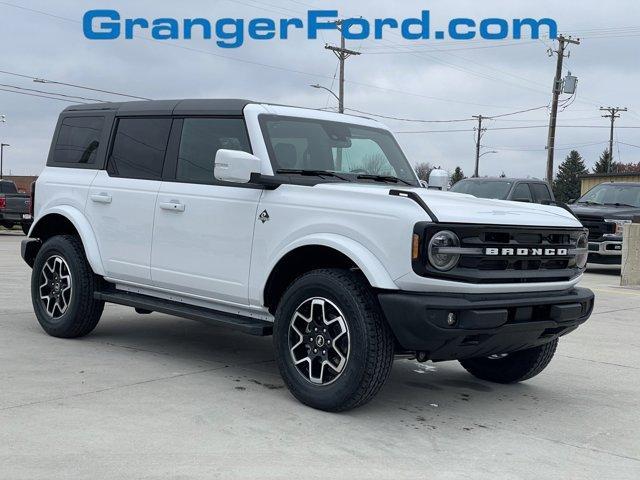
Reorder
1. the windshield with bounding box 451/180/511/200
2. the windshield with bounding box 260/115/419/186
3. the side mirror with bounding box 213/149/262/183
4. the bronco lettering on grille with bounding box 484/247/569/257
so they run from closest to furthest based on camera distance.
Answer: the bronco lettering on grille with bounding box 484/247/569/257
the side mirror with bounding box 213/149/262/183
the windshield with bounding box 260/115/419/186
the windshield with bounding box 451/180/511/200

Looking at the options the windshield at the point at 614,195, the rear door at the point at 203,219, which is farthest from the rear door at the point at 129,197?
the windshield at the point at 614,195

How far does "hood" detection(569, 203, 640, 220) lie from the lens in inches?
633

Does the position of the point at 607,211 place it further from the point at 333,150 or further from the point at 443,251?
the point at 443,251

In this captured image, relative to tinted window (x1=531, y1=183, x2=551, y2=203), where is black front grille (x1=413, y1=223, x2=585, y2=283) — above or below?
below

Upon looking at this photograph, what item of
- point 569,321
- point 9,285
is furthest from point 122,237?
point 9,285

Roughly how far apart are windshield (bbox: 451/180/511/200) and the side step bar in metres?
11.2

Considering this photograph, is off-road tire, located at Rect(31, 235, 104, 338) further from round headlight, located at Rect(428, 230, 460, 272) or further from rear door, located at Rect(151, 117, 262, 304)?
round headlight, located at Rect(428, 230, 460, 272)

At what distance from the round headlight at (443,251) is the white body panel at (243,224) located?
0.28 feet

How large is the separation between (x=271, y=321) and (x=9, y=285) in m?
6.57

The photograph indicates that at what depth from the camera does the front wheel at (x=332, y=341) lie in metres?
4.75

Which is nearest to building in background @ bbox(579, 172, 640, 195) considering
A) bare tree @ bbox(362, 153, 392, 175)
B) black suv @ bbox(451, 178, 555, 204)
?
black suv @ bbox(451, 178, 555, 204)

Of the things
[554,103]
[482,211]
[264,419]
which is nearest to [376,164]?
[482,211]

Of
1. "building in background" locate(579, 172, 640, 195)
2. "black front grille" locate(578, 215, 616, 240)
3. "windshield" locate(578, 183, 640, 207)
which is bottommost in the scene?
"black front grille" locate(578, 215, 616, 240)

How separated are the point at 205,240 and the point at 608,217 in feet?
39.9
